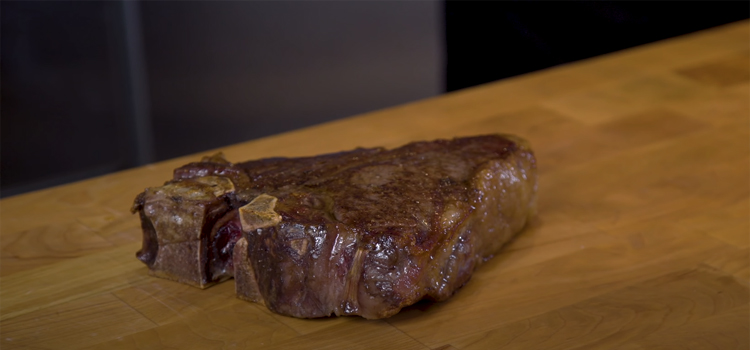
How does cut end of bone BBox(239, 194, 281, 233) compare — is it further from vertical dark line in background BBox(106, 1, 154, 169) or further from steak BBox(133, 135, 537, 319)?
vertical dark line in background BBox(106, 1, 154, 169)

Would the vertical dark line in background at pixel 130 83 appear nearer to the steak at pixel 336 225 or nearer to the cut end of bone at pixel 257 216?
the steak at pixel 336 225

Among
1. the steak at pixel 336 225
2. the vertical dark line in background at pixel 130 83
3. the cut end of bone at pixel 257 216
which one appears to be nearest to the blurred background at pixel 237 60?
the vertical dark line in background at pixel 130 83

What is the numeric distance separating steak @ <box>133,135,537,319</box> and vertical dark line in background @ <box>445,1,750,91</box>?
2709mm

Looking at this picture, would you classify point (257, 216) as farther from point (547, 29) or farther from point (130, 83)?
point (547, 29)

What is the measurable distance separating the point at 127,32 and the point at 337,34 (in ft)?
3.60

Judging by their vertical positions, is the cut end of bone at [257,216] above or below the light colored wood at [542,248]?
above

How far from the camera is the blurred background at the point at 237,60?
3.88 meters

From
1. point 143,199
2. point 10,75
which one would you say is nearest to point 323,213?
point 143,199

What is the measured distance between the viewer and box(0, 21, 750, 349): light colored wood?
1846 millimetres

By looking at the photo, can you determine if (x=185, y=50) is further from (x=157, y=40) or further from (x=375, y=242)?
(x=375, y=242)

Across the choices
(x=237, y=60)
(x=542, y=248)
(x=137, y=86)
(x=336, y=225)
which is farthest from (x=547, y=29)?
(x=336, y=225)

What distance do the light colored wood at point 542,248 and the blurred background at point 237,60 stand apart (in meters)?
1.51

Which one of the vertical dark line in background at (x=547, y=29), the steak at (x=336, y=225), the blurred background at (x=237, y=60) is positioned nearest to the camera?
the steak at (x=336, y=225)

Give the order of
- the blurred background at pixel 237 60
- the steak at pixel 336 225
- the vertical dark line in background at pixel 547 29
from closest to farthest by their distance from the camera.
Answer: the steak at pixel 336 225 < the blurred background at pixel 237 60 < the vertical dark line in background at pixel 547 29
